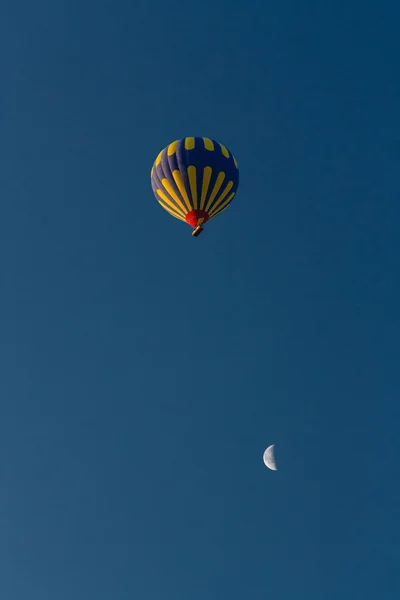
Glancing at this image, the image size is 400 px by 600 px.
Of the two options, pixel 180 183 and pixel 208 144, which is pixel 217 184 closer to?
pixel 180 183

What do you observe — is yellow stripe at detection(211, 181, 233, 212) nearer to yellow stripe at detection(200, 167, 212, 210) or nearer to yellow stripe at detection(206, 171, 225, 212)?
yellow stripe at detection(206, 171, 225, 212)

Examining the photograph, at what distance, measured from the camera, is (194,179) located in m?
48.7

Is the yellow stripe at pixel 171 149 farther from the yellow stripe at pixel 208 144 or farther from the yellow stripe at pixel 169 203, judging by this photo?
the yellow stripe at pixel 169 203

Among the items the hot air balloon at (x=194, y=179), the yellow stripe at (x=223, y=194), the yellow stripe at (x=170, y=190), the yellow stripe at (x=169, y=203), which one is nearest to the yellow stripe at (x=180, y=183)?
the hot air balloon at (x=194, y=179)

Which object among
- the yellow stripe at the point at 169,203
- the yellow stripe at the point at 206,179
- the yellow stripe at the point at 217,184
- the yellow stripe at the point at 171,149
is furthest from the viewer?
the yellow stripe at the point at 169,203

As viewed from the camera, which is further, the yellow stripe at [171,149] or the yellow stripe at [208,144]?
the yellow stripe at [171,149]

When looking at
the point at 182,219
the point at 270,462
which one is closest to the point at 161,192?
the point at 182,219

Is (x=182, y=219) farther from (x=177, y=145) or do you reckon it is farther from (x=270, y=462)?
(x=270, y=462)

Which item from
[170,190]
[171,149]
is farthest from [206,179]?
[171,149]

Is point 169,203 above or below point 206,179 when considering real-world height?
below

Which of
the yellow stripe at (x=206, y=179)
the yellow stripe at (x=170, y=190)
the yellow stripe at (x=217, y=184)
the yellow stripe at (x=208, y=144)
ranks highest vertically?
the yellow stripe at (x=208, y=144)

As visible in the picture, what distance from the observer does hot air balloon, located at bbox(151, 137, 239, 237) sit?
4881 cm

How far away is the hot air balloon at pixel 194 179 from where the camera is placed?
48.8 meters

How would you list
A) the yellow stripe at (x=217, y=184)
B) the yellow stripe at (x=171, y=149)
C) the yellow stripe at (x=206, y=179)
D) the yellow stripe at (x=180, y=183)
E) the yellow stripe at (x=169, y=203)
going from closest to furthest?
1. the yellow stripe at (x=206, y=179)
2. the yellow stripe at (x=180, y=183)
3. the yellow stripe at (x=217, y=184)
4. the yellow stripe at (x=171, y=149)
5. the yellow stripe at (x=169, y=203)
